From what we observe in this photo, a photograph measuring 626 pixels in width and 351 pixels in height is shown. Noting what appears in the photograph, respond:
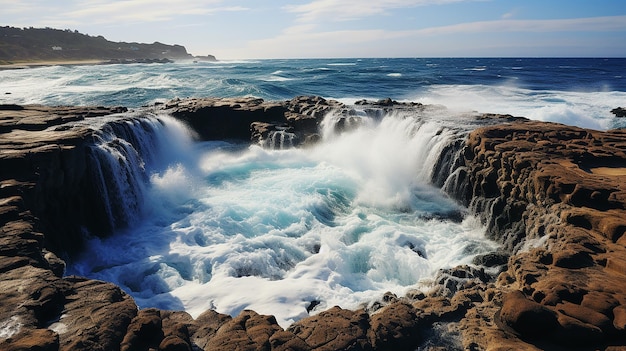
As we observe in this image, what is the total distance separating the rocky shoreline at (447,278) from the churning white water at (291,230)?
3.86 ft

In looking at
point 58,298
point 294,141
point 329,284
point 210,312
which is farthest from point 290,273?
point 294,141

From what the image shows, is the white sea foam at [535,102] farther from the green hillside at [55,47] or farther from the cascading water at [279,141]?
the green hillside at [55,47]

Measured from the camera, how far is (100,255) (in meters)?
10.5

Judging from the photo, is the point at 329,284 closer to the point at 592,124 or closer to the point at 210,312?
the point at 210,312

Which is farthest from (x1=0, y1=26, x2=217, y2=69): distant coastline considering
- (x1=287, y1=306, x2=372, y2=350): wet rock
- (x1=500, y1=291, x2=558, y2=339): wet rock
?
(x1=500, y1=291, x2=558, y2=339): wet rock

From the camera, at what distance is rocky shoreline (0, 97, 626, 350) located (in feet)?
16.6

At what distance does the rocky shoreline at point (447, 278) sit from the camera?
506 cm

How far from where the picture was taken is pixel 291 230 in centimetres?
1191

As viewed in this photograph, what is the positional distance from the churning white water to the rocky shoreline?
1.18 meters

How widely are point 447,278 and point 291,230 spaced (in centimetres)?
512

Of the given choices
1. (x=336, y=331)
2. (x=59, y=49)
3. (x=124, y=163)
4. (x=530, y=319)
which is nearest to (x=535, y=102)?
(x=124, y=163)

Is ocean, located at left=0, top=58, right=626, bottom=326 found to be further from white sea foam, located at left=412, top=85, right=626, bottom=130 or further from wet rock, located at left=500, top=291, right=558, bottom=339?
wet rock, located at left=500, top=291, right=558, bottom=339

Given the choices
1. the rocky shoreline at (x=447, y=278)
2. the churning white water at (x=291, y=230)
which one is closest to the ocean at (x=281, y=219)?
the churning white water at (x=291, y=230)

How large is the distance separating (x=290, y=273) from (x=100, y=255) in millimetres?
5304
